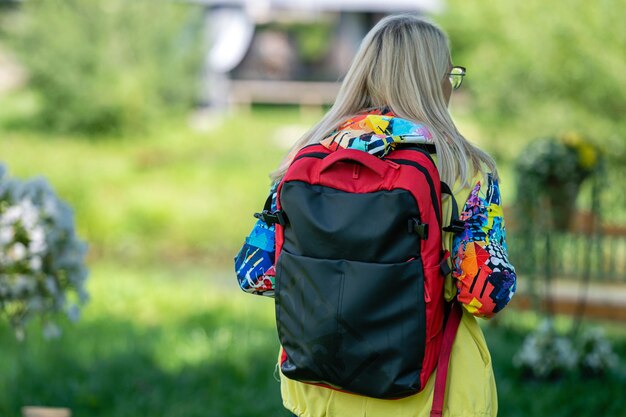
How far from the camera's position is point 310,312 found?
2.07 m

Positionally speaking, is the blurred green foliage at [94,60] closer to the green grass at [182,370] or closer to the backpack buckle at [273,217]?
the green grass at [182,370]

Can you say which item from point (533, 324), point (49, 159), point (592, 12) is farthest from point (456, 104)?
point (533, 324)

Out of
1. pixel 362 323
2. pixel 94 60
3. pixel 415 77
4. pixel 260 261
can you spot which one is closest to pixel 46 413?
pixel 260 261

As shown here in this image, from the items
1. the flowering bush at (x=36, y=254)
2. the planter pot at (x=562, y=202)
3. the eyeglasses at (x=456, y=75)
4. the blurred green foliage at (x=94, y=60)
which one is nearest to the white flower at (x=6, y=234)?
the flowering bush at (x=36, y=254)

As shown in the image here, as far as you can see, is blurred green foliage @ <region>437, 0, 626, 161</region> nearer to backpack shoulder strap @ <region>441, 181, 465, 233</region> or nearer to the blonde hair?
the blonde hair

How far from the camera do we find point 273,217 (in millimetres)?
2209

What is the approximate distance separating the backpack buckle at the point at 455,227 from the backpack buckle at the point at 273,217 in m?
0.40

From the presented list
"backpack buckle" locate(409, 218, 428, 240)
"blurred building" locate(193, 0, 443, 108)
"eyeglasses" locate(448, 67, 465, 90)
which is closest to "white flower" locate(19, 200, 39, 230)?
"eyeglasses" locate(448, 67, 465, 90)

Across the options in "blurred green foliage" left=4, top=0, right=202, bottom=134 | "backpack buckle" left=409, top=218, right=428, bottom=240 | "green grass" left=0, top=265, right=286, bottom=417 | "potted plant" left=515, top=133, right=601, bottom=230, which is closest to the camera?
"backpack buckle" left=409, top=218, right=428, bottom=240

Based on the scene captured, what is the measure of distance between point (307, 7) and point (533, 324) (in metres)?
A: 17.2

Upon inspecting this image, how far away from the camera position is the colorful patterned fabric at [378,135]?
6.81 ft

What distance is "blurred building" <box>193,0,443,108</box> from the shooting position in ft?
71.4

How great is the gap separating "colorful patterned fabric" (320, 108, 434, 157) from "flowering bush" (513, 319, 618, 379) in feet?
10.1

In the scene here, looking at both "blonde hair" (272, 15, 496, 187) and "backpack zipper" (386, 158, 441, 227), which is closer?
"backpack zipper" (386, 158, 441, 227)
